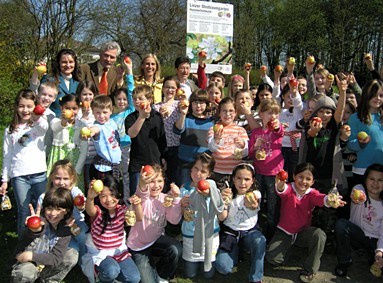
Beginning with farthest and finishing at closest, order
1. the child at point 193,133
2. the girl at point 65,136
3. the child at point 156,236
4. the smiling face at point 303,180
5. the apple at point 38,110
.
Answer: the child at point 193,133, the girl at point 65,136, the smiling face at point 303,180, the apple at point 38,110, the child at point 156,236

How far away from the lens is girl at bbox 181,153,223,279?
386cm

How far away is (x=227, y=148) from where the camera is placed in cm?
445

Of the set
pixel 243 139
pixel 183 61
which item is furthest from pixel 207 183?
pixel 183 61

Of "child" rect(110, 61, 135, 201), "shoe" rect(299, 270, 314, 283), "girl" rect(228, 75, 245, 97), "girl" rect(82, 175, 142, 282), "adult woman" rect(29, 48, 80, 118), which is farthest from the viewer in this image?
"girl" rect(228, 75, 245, 97)

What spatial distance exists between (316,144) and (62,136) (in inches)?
124

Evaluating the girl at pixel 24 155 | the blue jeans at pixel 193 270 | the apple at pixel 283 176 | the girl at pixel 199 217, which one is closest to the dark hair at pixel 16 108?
the girl at pixel 24 155

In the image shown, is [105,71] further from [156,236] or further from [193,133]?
[156,236]

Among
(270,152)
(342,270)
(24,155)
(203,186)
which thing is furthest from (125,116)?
(342,270)

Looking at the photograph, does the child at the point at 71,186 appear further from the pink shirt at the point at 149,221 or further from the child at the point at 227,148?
the child at the point at 227,148

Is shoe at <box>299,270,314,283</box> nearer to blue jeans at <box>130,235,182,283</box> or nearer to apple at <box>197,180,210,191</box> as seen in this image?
blue jeans at <box>130,235,182,283</box>

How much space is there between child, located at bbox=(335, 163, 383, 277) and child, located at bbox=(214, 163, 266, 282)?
96 centimetres

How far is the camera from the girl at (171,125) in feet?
16.1

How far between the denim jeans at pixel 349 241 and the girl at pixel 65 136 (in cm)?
326

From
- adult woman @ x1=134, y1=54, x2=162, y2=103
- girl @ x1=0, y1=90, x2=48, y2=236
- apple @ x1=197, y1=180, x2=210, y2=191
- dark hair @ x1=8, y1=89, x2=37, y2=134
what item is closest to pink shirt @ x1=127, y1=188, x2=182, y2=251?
apple @ x1=197, y1=180, x2=210, y2=191
